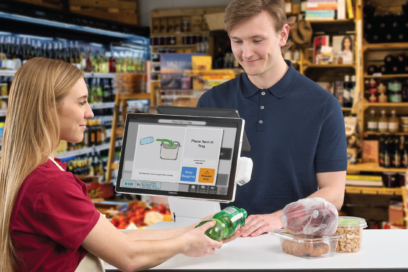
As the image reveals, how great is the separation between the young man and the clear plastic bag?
0.42m

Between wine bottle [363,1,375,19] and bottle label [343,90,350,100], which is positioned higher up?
wine bottle [363,1,375,19]

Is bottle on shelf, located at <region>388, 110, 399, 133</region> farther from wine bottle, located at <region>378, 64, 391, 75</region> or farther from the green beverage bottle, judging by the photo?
the green beverage bottle

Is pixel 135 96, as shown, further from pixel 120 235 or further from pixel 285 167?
pixel 120 235

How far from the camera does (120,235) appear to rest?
1.18m

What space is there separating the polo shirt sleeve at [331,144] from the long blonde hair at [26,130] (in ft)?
3.81

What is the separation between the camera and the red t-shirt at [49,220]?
3.50ft

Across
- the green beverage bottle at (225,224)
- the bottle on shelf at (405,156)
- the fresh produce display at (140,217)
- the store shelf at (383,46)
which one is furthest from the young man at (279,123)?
the store shelf at (383,46)

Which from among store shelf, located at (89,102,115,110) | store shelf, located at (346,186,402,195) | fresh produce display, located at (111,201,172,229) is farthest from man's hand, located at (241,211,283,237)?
store shelf, located at (89,102,115,110)

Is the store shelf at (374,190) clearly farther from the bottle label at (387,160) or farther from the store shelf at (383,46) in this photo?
the store shelf at (383,46)

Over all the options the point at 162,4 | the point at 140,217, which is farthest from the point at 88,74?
the point at 140,217

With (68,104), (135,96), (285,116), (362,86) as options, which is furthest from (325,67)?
(68,104)

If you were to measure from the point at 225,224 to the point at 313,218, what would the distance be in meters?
0.29

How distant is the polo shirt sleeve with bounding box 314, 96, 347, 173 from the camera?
1.85 metres

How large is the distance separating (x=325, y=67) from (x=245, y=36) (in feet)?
11.9
